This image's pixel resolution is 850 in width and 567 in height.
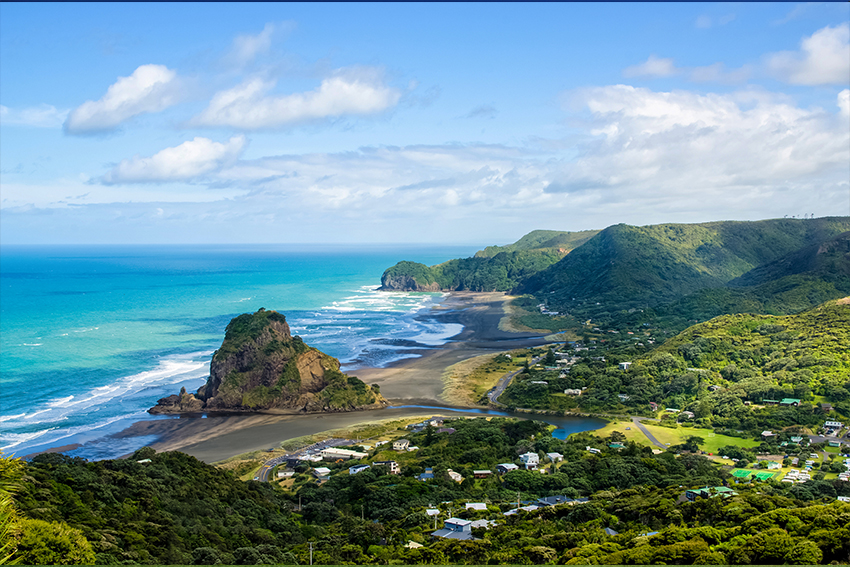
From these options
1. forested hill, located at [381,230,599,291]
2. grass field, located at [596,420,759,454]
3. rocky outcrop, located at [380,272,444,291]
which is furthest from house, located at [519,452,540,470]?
rocky outcrop, located at [380,272,444,291]

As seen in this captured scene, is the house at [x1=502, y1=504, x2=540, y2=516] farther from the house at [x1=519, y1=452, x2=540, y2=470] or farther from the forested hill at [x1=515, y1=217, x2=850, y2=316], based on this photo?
the forested hill at [x1=515, y1=217, x2=850, y2=316]

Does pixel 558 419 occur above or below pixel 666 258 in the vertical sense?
below

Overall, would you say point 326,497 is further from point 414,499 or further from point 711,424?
point 711,424

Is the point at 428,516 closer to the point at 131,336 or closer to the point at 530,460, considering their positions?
the point at 530,460

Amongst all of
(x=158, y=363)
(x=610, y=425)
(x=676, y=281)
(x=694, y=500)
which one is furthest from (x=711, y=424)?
(x=676, y=281)

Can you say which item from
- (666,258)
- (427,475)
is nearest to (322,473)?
(427,475)

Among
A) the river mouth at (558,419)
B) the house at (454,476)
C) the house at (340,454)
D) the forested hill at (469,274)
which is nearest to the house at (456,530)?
the house at (454,476)
